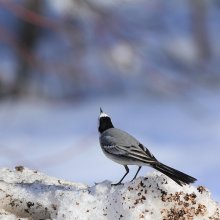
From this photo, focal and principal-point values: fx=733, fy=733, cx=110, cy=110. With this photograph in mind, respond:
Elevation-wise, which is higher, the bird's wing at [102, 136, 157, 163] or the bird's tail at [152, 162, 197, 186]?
the bird's wing at [102, 136, 157, 163]

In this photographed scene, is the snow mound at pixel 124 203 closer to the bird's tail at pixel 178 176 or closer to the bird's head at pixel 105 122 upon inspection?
the bird's tail at pixel 178 176

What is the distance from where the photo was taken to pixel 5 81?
6195 millimetres

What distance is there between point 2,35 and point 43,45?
15.1 ft

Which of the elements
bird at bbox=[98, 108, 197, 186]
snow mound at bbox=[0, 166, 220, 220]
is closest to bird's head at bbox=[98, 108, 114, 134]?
bird at bbox=[98, 108, 197, 186]

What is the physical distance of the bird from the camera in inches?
64.4

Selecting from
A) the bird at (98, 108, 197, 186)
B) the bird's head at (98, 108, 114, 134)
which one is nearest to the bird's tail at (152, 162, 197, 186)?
the bird at (98, 108, 197, 186)

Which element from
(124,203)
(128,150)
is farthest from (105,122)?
(124,203)

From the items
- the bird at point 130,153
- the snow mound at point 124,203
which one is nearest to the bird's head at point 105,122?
the bird at point 130,153

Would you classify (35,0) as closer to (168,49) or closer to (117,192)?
(168,49)

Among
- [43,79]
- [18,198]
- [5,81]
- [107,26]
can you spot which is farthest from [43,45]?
[18,198]

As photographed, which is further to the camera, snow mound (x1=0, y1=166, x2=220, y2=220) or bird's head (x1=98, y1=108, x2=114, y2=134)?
bird's head (x1=98, y1=108, x2=114, y2=134)

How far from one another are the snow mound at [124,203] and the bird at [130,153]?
38mm

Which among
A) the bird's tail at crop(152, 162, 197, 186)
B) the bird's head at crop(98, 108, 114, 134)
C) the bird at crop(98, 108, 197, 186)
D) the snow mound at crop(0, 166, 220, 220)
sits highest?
the bird's head at crop(98, 108, 114, 134)

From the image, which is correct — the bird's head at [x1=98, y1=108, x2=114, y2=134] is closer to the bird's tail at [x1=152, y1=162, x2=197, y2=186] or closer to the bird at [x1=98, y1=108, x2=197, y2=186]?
the bird at [x1=98, y1=108, x2=197, y2=186]
